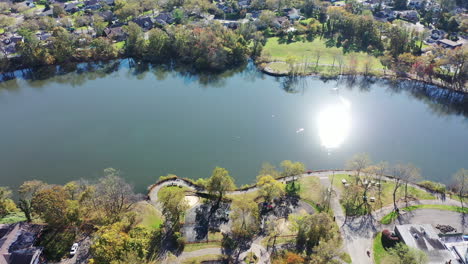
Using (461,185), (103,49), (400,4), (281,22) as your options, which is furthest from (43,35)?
(400,4)

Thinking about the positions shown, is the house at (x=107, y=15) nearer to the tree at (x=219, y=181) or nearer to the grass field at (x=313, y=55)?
the grass field at (x=313, y=55)

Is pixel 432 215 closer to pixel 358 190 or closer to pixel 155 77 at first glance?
pixel 358 190

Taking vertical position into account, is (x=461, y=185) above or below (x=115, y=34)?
below

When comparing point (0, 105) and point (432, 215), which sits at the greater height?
point (0, 105)

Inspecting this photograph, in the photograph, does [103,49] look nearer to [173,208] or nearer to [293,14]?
[173,208]

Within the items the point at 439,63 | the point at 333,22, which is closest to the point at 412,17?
the point at 333,22

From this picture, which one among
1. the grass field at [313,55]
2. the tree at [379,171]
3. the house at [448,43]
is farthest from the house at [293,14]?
the tree at [379,171]
